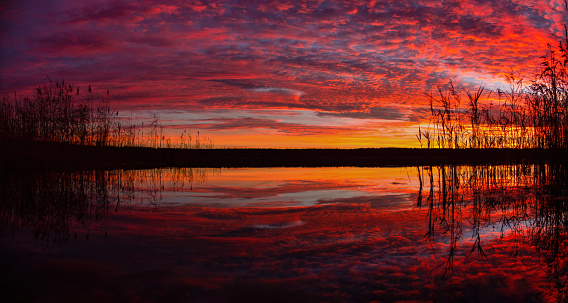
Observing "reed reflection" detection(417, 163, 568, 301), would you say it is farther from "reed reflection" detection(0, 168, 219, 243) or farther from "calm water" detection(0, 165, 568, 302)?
"reed reflection" detection(0, 168, 219, 243)

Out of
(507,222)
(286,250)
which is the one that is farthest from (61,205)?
(507,222)

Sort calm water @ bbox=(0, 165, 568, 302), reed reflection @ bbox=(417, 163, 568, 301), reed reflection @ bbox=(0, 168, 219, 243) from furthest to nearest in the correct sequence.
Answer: reed reflection @ bbox=(0, 168, 219, 243), reed reflection @ bbox=(417, 163, 568, 301), calm water @ bbox=(0, 165, 568, 302)

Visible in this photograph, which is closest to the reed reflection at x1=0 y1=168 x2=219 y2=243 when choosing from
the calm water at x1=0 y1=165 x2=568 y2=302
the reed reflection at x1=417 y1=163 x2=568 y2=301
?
the calm water at x1=0 y1=165 x2=568 y2=302

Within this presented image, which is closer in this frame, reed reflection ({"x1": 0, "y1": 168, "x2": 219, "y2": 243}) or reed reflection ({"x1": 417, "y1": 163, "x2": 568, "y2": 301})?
reed reflection ({"x1": 417, "y1": 163, "x2": 568, "y2": 301})

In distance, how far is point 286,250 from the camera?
3008 mm

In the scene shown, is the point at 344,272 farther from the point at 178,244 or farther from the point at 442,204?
the point at 442,204

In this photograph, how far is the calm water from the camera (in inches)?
85.1

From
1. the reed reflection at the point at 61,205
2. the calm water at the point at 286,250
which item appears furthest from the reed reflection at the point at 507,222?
the reed reflection at the point at 61,205

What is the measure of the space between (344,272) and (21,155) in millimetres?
10088

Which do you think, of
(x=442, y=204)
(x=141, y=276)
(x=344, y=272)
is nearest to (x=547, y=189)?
(x=442, y=204)

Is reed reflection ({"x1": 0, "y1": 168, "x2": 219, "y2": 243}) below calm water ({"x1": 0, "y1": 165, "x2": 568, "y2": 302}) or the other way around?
the other way around

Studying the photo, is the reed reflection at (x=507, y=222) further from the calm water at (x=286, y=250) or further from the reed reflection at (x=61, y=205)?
→ the reed reflection at (x=61, y=205)

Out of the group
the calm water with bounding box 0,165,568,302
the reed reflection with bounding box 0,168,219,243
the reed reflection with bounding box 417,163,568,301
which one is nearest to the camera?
the calm water with bounding box 0,165,568,302

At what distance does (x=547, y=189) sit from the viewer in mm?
6383
